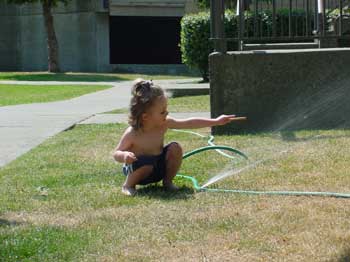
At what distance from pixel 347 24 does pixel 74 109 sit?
486cm

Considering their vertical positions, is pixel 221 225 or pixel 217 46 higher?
pixel 217 46

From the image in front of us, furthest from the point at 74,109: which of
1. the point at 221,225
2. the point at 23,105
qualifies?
the point at 221,225

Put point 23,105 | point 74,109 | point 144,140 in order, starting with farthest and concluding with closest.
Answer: point 23,105, point 74,109, point 144,140

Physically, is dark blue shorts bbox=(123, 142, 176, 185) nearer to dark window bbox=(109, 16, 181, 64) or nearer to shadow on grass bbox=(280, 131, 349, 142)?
shadow on grass bbox=(280, 131, 349, 142)

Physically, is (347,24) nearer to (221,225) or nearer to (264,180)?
(264,180)

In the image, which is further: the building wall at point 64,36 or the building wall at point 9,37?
the building wall at point 9,37

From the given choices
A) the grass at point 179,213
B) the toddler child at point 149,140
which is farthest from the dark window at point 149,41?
the toddler child at point 149,140

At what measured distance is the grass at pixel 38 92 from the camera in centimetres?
1393

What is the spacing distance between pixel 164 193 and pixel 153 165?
21cm

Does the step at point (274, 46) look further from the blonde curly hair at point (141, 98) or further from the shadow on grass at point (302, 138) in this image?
the blonde curly hair at point (141, 98)

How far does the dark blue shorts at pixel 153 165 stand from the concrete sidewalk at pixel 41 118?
6.11ft

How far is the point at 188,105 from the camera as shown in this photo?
37.4ft

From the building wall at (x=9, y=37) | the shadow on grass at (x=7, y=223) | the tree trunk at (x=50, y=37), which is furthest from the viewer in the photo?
the building wall at (x=9, y=37)

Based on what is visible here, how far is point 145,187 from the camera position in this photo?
5.34 m
